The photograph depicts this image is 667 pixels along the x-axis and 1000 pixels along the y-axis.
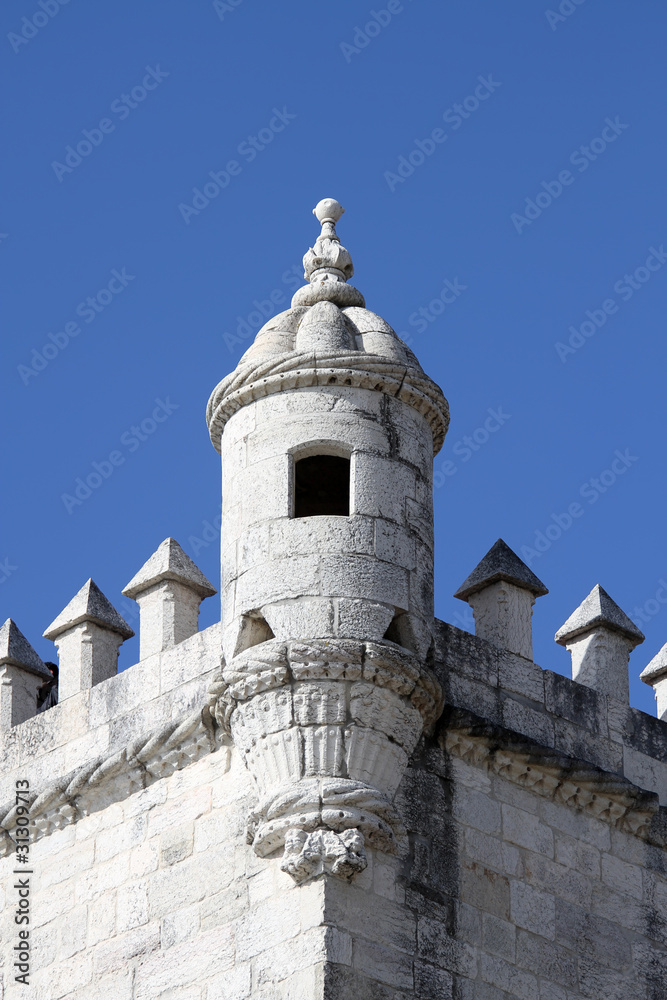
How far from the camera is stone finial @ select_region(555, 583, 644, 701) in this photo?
54.1 feet

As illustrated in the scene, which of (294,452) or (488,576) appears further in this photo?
(488,576)

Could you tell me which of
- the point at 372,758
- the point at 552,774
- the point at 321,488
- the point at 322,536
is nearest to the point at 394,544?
the point at 322,536

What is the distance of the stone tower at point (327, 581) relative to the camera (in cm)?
Answer: 1408

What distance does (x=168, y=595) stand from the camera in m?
16.0

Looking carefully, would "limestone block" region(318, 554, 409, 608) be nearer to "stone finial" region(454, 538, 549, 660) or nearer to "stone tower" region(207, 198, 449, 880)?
"stone tower" region(207, 198, 449, 880)

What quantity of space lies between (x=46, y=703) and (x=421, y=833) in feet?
18.6

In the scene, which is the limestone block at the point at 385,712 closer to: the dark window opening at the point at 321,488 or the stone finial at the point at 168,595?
the stone finial at the point at 168,595

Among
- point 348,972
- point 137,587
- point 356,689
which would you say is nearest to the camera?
point 348,972

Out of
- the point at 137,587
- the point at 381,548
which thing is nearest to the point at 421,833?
the point at 381,548

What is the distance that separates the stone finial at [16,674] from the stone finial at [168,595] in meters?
1.28

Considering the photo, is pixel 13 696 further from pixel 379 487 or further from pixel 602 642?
pixel 602 642

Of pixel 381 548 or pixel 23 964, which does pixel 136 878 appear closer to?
pixel 23 964

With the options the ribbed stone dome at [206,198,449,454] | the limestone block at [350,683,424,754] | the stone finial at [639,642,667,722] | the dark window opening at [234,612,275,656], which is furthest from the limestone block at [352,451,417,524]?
the stone finial at [639,642,667,722]

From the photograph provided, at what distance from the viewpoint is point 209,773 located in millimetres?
14961
